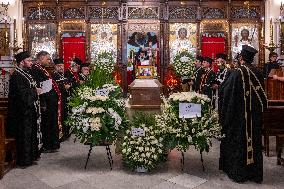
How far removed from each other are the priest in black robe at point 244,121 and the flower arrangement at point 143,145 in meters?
1.12

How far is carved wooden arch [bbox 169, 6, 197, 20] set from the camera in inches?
648

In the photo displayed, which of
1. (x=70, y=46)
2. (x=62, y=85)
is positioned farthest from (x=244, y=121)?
(x=70, y=46)

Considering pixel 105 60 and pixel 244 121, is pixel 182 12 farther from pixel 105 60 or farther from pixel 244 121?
pixel 244 121

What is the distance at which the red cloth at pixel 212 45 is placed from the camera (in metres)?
16.3

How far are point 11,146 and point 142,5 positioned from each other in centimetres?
1094

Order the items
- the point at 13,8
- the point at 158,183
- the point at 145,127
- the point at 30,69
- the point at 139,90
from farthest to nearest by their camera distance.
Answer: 1. the point at 13,8
2. the point at 30,69
3. the point at 139,90
4. the point at 145,127
5. the point at 158,183

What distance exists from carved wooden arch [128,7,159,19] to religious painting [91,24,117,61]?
871 mm

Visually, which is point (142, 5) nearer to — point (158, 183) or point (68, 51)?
point (68, 51)

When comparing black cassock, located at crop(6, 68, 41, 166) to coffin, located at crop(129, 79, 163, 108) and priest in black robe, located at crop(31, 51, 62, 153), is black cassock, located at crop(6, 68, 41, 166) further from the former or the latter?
coffin, located at crop(129, 79, 163, 108)

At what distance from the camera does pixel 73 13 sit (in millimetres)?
16469

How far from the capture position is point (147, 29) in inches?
649

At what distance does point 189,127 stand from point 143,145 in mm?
810

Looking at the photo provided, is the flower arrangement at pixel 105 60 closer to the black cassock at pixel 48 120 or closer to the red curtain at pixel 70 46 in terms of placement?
the red curtain at pixel 70 46

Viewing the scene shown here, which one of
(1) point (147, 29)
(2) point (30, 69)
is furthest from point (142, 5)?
(2) point (30, 69)
